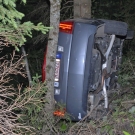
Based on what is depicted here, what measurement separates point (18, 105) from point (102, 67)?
10.6ft

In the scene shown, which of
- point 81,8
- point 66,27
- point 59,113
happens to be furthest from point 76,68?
point 81,8

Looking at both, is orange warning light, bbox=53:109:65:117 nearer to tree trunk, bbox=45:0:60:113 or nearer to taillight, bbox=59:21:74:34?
tree trunk, bbox=45:0:60:113

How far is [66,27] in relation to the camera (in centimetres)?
594

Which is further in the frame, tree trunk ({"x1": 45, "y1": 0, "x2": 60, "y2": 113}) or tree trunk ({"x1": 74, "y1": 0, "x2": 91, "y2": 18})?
tree trunk ({"x1": 74, "y1": 0, "x2": 91, "y2": 18})

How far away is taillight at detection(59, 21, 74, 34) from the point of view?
5.90 meters

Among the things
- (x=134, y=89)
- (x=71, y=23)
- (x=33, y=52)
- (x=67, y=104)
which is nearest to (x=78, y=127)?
(x=67, y=104)

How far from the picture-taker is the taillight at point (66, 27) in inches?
232

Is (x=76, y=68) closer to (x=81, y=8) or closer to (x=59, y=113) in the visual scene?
(x=59, y=113)

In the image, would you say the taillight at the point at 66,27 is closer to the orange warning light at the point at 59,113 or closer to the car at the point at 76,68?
the car at the point at 76,68

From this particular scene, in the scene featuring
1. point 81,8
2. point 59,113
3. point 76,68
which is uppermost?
point 81,8

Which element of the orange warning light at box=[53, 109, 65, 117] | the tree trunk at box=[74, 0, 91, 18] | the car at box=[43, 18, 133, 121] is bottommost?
the orange warning light at box=[53, 109, 65, 117]

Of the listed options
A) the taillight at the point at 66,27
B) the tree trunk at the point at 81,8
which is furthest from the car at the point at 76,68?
the tree trunk at the point at 81,8

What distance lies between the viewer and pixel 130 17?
11070 millimetres

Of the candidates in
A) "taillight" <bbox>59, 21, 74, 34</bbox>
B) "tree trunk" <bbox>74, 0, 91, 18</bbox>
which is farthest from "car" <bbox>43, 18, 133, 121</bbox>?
"tree trunk" <bbox>74, 0, 91, 18</bbox>
